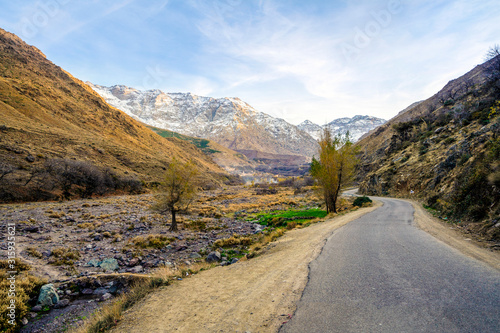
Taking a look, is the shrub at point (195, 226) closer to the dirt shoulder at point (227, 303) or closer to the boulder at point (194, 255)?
the boulder at point (194, 255)

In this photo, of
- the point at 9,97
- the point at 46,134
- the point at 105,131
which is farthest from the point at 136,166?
the point at 9,97

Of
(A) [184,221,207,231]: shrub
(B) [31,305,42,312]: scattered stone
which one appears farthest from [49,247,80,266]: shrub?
(A) [184,221,207,231]: shrub

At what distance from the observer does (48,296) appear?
8164 mm

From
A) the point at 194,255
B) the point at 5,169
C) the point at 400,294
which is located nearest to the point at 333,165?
the point at 194,255

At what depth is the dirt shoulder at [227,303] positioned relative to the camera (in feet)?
15.5

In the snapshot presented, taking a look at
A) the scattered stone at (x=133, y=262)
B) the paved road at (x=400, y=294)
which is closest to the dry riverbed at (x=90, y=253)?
the scattered stone at (x=133, y=262)

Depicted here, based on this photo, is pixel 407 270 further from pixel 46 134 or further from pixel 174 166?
pixel 46 134

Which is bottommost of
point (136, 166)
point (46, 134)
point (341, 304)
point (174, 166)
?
point (341, 304)

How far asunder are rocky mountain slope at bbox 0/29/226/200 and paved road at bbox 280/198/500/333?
43.7m

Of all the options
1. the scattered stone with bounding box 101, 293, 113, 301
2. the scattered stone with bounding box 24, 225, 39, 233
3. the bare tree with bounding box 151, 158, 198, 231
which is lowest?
the scattered stone with bounding box 101, 293, 113, 301

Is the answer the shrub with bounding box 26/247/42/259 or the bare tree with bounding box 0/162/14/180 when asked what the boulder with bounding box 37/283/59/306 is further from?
the bare tree with bounding box 0/162/14/180

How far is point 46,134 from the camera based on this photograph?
51.5 m

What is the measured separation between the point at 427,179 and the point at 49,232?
44003mm

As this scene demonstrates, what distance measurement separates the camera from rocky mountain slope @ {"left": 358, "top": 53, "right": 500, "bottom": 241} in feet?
37.6
